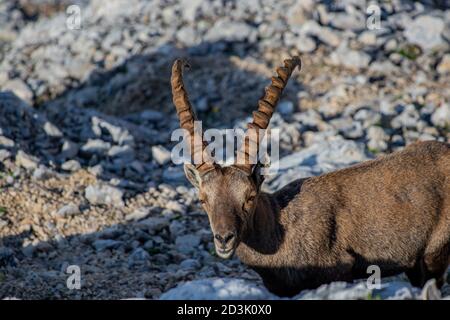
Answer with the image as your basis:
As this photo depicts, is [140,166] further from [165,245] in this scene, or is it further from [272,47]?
[272,47]

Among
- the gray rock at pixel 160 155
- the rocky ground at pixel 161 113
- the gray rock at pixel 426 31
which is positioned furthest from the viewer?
the gray rock at pixel 426 31

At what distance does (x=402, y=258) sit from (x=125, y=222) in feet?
17.0

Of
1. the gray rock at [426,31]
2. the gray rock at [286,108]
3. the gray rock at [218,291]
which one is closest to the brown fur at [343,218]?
the gray rock at [218,291]

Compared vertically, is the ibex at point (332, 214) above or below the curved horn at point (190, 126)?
below

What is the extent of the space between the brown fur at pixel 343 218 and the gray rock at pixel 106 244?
3.21m

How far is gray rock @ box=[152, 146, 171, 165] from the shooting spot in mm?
17547

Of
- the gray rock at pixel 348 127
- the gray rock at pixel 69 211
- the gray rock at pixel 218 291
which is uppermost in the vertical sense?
the gray rock at pixel 348 127

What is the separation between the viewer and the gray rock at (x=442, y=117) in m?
18.4

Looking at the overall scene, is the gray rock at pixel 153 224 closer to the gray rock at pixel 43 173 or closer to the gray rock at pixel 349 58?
the gray rock at pixel 43 173

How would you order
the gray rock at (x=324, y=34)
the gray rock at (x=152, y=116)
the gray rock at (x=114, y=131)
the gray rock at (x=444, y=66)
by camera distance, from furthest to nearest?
the gray rock at (x=324, y=34) → the gray rock at (x=444, y=66) → the gray rock at (x=152, y=116) → the gray rock at (x=114, y=131)

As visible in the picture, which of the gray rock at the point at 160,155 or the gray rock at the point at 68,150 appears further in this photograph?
the gray rock at the point at 160,155

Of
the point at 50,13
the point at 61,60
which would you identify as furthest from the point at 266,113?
the point at 50,13

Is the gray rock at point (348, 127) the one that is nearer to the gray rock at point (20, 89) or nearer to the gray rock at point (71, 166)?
the gray rock at point (71, 166)

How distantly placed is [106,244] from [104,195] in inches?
63.2
